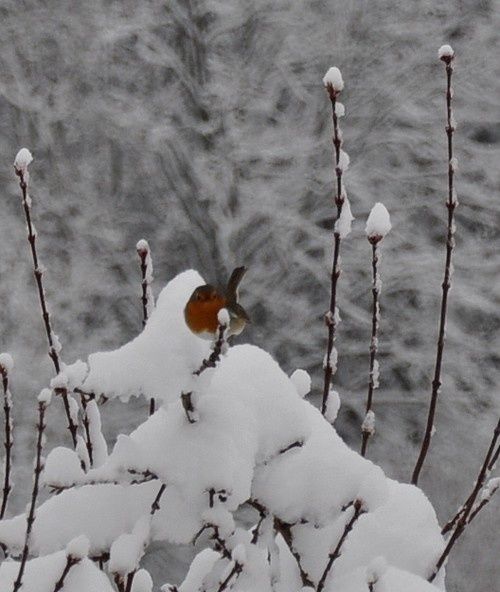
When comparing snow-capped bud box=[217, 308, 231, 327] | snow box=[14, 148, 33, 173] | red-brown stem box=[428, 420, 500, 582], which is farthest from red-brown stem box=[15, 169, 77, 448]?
red-brown stem box=[428, 420, 500, 582]

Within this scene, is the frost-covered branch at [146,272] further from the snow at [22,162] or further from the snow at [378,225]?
the snow at [378,225]

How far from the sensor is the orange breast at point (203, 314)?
3.11ft

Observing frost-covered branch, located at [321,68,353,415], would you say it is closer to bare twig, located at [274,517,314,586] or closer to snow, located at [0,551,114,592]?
bare twig, located at [274,517,314,586]

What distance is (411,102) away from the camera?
5.95 meters

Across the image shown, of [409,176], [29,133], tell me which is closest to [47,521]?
[409,176]

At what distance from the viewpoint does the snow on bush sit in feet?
3.40

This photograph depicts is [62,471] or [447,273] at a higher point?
[447,273]

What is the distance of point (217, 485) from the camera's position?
108 cm

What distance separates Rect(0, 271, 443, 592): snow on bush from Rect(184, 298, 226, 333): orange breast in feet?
0.17

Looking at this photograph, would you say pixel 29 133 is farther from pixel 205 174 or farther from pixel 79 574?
pixel 79 574

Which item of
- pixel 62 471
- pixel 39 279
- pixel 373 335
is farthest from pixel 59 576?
pixel 373 335

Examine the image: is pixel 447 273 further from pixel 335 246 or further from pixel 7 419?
pixel 7 419

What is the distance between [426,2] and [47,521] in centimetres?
539

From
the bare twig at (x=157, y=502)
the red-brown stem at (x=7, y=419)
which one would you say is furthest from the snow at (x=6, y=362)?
the bare twig at (x=157, y=502)
